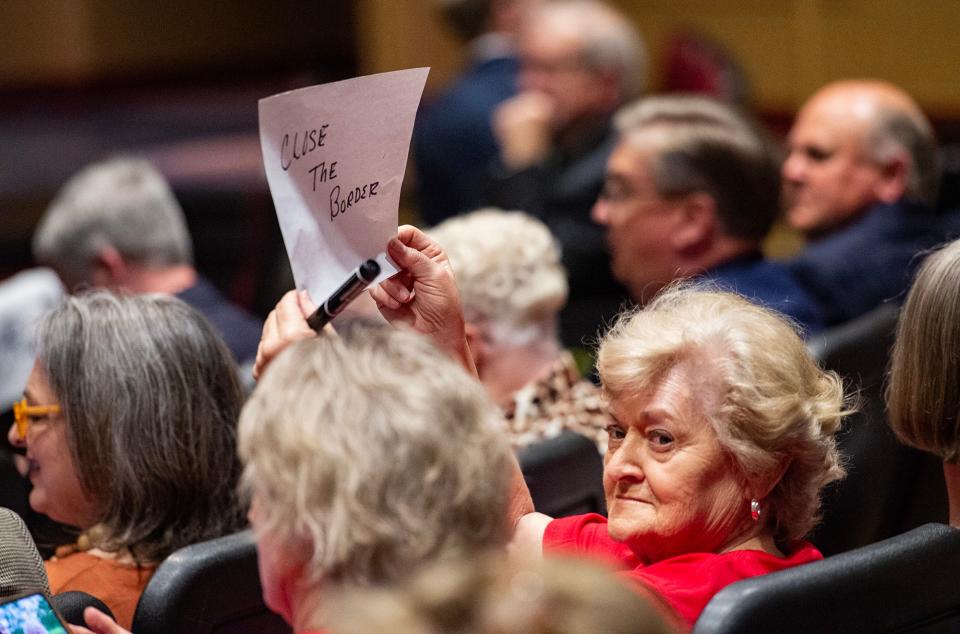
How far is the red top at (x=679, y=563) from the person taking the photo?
1.65 meters

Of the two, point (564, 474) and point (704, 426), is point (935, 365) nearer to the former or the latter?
point (704, 426)

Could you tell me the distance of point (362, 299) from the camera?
2.41 metres

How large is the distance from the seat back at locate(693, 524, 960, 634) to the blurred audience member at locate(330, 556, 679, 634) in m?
0.45

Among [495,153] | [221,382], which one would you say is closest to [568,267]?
[495,153]

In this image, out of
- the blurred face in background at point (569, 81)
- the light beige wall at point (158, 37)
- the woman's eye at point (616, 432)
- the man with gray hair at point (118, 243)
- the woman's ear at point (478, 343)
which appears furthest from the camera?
the light beige wall at point (158, 37)

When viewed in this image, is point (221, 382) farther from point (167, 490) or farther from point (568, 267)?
point (568, 267)

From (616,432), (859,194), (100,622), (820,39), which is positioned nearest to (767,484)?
(616,432)

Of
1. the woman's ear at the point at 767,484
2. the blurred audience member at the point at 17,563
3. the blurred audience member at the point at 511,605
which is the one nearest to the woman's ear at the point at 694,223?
the woman's ear at the point at 767,484

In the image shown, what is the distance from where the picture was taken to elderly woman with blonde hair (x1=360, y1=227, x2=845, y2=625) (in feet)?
5.68

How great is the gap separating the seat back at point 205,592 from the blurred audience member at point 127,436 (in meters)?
0.21

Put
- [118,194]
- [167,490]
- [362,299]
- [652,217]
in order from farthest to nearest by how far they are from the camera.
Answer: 1. [118,194]
2. [652,217]
3. [362,299]
4. [167,490]

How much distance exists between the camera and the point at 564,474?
2.25m

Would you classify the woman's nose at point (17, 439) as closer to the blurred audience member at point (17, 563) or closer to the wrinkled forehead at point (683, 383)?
the blurred audience member at point (17, 563)

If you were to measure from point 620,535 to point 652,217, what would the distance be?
1.74 metres
